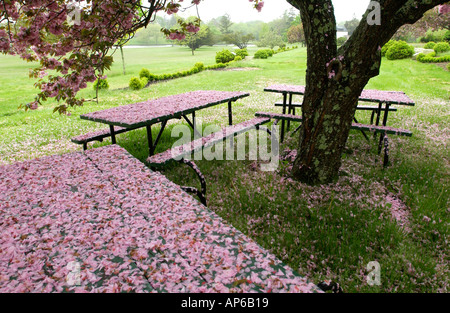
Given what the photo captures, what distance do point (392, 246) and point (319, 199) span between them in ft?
4.13

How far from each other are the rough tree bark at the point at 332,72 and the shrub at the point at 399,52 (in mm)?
28251

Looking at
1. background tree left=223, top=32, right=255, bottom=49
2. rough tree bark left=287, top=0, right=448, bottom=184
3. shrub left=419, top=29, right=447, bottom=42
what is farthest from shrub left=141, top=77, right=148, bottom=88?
background tree left=223, top=32, right=255, bottom=49

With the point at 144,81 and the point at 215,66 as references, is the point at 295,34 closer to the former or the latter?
the point at 215,66

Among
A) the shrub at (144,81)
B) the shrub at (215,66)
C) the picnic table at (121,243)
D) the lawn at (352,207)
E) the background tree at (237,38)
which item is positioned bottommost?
the lawn at (352,207)

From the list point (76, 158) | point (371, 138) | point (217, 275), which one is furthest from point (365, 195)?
point (76, 158)

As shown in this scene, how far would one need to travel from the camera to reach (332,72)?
4434 mm

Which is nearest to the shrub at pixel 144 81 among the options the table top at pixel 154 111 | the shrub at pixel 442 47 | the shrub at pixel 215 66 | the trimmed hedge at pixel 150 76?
the trimmed hedge at pixel 150 76

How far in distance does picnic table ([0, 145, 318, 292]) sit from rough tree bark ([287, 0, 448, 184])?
2943 mm

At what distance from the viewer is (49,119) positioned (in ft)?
37.9

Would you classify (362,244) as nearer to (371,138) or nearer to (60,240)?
(60,240)

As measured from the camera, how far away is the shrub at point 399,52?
89.9ft

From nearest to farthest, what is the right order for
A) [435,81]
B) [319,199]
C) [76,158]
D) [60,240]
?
1. [60,240]
2. [76,158]
3. [319,199]
4. [435,81]

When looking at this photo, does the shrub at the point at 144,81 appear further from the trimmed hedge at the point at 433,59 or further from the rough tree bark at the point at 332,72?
the trimmed hedge at the point at 433,59
